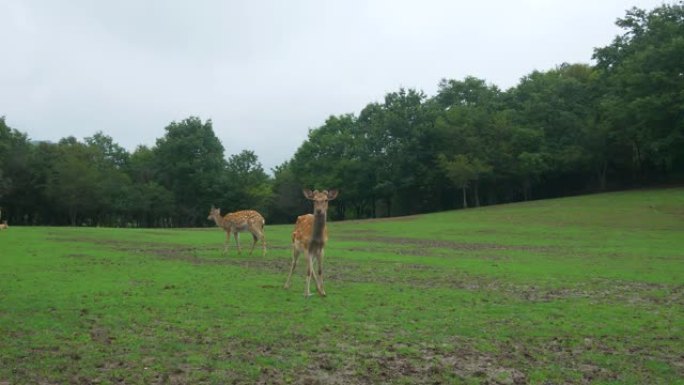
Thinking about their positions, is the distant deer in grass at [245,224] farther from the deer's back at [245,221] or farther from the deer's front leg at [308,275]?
the deer's front leg at [308,275]

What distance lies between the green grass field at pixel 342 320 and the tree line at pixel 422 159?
150ft

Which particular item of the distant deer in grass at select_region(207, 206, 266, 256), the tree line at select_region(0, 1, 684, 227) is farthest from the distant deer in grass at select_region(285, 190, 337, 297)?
the tree line at select_region(0, 1, 684, 227)

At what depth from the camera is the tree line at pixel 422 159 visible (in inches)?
2584

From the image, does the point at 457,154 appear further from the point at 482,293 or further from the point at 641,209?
the point at 482,293

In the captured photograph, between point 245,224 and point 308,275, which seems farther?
point 245,224

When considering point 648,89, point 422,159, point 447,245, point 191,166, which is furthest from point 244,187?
point 447,245

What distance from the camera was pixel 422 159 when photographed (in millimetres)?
73625

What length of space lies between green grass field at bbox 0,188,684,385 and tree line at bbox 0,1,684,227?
150 ft

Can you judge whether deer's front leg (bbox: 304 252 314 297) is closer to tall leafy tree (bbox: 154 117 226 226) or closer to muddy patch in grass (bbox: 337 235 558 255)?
muddy patch in grass (bbox: 337 235 558 255)

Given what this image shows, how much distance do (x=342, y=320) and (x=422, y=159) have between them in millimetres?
64211

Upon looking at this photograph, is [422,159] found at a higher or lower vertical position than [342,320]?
higher

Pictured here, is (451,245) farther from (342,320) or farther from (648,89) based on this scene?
(648,89)

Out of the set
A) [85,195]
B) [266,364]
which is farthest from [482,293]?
[85,195]

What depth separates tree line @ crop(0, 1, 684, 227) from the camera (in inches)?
2584
